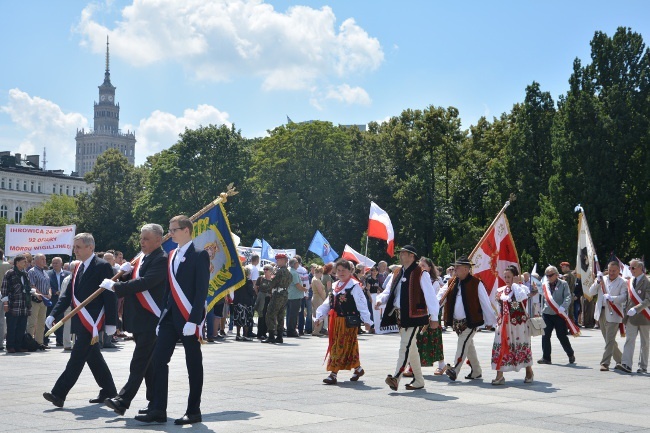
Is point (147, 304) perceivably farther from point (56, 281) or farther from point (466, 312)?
point (56, 281)

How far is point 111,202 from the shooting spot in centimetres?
8825

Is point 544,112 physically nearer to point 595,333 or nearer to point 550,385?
point 595,333

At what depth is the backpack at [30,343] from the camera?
1909 centimetres

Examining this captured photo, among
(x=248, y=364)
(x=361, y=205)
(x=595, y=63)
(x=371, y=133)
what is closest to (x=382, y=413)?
(x=248, y=364)

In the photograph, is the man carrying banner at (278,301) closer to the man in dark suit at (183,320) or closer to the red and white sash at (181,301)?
the man in dark suit at (183,320)

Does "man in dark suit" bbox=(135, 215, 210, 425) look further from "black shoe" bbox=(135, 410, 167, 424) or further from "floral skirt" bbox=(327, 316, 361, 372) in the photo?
"floral skirt" bbox=(327, 316, 361, 372)

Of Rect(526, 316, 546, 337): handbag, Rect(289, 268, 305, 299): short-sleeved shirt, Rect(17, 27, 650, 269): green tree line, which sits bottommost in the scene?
Rect(526, 316, 546, 337): handbag

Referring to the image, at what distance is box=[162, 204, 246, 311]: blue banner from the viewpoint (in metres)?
18.3

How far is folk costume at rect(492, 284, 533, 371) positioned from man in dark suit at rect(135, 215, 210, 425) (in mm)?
5782

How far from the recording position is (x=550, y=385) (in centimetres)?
1395

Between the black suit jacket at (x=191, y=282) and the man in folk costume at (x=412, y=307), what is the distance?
Answer: 3.96m

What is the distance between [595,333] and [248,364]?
16.1m

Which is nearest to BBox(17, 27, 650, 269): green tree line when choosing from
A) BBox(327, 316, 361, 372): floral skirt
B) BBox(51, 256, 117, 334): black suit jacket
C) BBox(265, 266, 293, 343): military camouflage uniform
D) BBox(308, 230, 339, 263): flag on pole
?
BBox(308, 230, 339, 263): flag on pole

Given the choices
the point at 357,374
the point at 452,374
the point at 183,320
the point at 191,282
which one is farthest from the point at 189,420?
the point at 452,374
